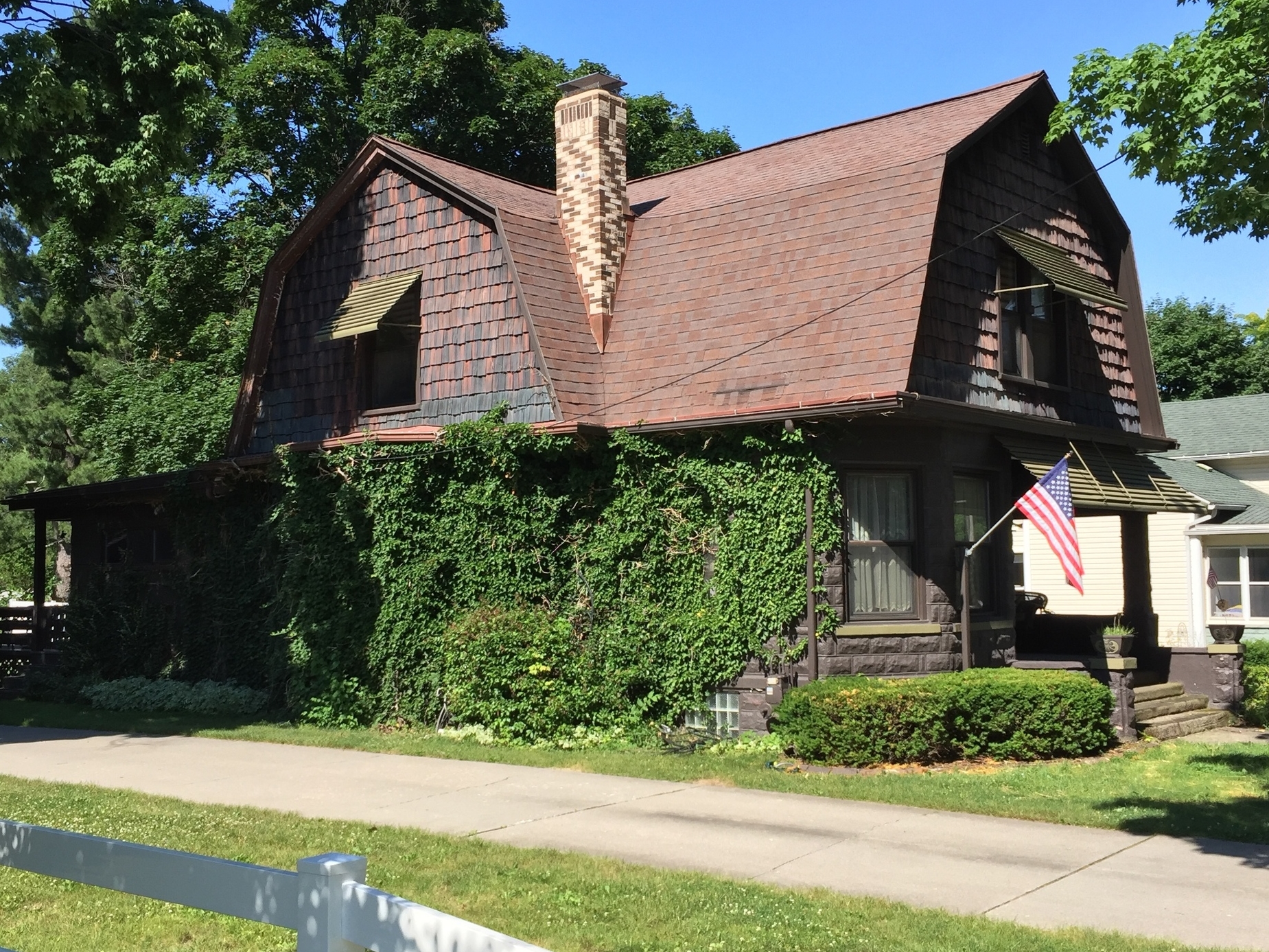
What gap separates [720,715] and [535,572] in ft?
8.85

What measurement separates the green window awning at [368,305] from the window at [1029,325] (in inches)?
298

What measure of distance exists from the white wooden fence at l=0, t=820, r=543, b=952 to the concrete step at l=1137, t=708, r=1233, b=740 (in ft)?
39.5

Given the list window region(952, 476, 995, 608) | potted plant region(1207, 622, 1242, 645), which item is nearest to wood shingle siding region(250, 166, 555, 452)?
window region(952, 476, 995, 608)

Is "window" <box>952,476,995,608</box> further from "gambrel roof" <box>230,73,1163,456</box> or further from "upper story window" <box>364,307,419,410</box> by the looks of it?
"upper story window" <box>364,307,419,410</box>

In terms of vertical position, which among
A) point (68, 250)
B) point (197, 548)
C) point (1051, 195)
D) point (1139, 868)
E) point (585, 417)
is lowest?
point (1139, 868)

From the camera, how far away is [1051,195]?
16766 mm

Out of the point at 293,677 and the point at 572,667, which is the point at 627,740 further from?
the point at 293,677

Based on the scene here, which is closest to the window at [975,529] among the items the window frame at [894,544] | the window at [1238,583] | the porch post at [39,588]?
the window frame at [894,544]

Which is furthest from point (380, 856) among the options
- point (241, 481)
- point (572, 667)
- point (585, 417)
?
point (241, 481)

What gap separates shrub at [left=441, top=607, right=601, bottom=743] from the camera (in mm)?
13633

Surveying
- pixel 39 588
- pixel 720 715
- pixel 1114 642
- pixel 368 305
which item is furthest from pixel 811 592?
pixel 39 588

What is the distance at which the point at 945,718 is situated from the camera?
12.2 m

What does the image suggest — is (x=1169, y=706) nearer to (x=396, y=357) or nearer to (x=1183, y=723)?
(x=1183, y=723)

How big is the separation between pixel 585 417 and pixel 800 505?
114 inches
